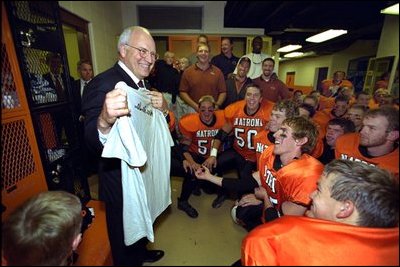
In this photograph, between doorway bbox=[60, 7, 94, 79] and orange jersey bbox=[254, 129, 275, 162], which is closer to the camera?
doorway bbox=[60, 7, 94, 79]

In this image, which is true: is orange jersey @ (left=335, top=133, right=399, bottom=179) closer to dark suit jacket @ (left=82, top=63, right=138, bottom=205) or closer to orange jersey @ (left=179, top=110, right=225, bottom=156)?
dark suit jacket @ (left=82, top=63, right=138, bottom=205)

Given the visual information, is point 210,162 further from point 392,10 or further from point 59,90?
point 392,10

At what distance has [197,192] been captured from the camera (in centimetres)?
164

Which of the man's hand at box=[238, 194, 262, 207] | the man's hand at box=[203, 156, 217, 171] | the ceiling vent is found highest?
the ceiling vent

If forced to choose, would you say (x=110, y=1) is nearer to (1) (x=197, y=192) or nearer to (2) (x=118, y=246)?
(2) (x=118, y=246)

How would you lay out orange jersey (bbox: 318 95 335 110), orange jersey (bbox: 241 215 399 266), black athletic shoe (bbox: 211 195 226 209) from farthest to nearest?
black athletic shoe (bbox: 211 195 226 209), orange jersey (bbox: 318 95 335 110), orange jersey (bbox: 241 215 399 266)

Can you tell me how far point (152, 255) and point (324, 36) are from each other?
A: 835 millimetres

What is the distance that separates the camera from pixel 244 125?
153 centimetres

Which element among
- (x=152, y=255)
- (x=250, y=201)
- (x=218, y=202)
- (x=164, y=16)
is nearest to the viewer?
(x=152, y=255)

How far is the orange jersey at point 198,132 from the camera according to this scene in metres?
1.59

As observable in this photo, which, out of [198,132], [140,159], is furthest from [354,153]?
[198,132]

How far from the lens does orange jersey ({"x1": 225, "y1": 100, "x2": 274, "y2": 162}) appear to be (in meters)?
1.47

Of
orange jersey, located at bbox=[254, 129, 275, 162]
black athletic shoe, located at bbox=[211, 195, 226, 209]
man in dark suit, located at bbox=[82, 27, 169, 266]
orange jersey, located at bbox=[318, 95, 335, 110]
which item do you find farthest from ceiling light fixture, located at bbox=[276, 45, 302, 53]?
black athletic shoe, located at bbox=[211, 195, 226, 209]

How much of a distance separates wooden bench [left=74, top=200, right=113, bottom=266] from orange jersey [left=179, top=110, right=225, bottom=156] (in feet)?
3.54
